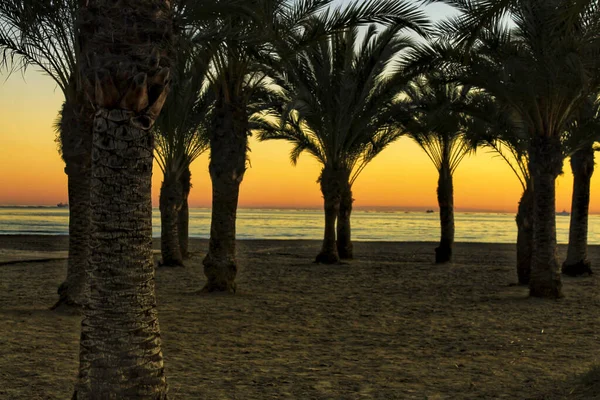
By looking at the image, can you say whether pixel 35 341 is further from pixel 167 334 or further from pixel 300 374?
pixel 300 374

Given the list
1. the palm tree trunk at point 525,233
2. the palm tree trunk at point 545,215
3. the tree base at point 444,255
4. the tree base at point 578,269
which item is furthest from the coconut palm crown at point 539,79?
the tree base at point 444,255

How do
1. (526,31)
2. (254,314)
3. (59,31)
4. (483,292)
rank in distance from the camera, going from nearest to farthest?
(59,31)
(254,314)
(526,31)
(483,292)

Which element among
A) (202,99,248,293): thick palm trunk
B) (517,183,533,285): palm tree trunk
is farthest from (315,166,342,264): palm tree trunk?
(202,99,248,293): thick palm trunk

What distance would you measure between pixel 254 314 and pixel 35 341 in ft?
12.1

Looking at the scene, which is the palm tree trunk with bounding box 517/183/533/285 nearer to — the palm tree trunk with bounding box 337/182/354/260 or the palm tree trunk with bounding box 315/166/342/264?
the palm tree trunk with bounding box 315/166/342/264

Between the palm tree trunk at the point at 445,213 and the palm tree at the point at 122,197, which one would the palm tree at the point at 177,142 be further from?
the palm tree at the point at 122,197

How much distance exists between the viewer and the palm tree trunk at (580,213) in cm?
1839

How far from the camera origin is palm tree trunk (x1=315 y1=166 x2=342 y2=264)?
2169 centimetres

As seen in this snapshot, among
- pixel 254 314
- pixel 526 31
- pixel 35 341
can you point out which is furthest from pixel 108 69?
pixel 526 31

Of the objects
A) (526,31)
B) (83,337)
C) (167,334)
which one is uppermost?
(526,31)

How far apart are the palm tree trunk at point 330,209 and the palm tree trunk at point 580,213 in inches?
271

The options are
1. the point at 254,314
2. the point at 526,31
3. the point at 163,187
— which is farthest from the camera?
the point at 163,187

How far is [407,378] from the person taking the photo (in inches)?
278

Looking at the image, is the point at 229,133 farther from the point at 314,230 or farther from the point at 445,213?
the point at 314,230
